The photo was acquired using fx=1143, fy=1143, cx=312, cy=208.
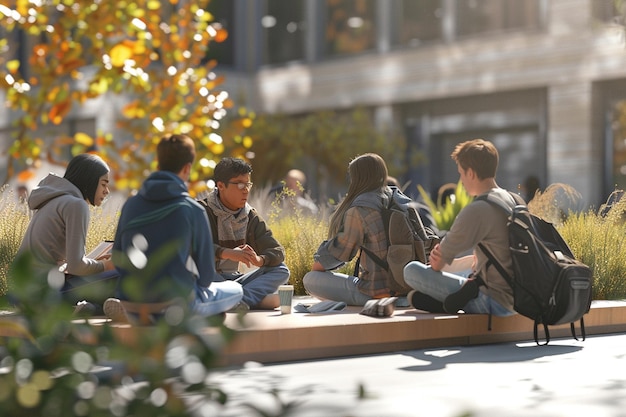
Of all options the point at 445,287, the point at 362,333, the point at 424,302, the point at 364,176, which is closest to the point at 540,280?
the point at 445,287

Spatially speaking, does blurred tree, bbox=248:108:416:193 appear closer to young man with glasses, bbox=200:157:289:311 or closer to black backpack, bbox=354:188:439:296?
black backpack, bbox=354:188:439:296

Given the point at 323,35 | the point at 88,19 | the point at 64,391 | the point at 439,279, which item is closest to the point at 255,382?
the point at 439,279

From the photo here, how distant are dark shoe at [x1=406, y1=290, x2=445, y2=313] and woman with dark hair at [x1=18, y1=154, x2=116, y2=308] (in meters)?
2.03

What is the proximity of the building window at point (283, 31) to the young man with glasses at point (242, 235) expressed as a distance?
73.2ft

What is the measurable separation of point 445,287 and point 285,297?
1.07 m

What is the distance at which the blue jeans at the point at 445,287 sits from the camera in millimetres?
7598

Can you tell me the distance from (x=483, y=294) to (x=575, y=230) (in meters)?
3.10

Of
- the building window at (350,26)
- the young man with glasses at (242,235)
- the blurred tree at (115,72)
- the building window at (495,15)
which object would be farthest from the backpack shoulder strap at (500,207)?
the building window at (350,26)

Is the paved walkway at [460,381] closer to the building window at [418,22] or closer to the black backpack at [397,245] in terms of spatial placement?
the black backpack at [397,245]

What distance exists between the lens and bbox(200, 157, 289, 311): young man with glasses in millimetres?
7820

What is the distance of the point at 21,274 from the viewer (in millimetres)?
2291

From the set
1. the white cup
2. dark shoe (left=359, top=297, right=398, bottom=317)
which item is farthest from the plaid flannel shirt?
dark shoe (left=359, top=297, right=398, bottom=317)

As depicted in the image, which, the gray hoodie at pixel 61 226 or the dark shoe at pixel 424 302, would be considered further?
the dark shoe at pixel 424 302

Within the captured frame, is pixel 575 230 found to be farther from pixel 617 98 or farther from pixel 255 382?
pixel 617 98
